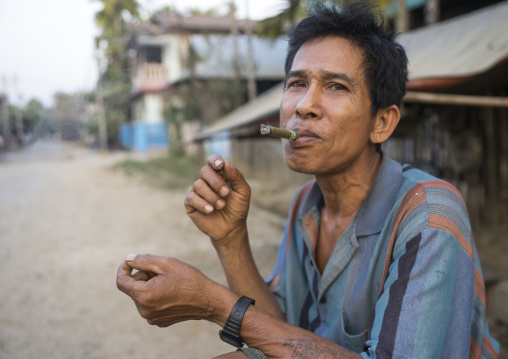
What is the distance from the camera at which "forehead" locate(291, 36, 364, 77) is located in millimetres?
1318

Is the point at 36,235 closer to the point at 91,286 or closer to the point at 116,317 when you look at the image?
the point at 91,286

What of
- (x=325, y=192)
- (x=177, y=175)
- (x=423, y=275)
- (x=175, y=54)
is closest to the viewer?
(x=423, y=275)

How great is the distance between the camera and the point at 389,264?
1.16 metres

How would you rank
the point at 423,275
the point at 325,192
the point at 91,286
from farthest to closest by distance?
the point at 91,286 → the point at 325,192 → the point at 423,275

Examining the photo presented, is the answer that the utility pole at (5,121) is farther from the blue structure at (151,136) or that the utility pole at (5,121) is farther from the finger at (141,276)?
the finger at (141,276)

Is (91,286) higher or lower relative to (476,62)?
lower

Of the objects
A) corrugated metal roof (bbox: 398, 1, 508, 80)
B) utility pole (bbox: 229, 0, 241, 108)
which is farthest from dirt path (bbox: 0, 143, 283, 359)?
utility pole (bbox: 229, 0, 241, 108)

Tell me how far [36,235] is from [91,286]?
303 cm

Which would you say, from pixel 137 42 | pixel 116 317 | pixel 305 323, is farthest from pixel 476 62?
pixel 137 42

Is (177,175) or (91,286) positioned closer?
(91,286)

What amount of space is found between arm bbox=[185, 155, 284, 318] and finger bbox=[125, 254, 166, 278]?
0.76 ft

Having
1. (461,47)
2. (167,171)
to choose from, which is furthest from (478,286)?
(167,171)

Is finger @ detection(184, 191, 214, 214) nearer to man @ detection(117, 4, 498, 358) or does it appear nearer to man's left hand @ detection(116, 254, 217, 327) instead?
man @ detection(117, 4, 498, 358)

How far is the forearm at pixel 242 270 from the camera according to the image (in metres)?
1.48
